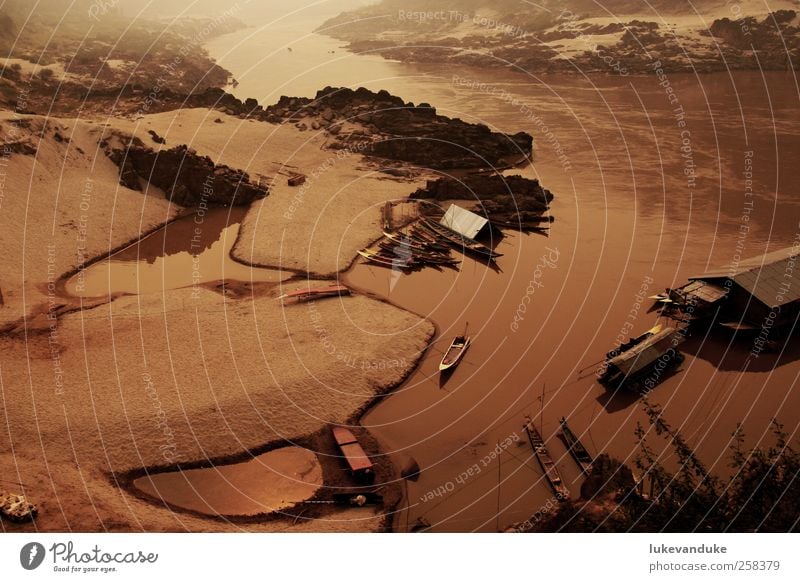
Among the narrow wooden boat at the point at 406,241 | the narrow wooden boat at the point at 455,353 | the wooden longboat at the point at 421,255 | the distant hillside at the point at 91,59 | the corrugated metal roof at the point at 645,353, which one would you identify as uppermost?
the distant hillside at the point at 91,59

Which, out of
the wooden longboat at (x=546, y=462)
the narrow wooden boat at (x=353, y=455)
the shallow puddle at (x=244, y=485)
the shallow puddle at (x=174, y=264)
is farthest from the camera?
the shallow puddle at (x=174, y=264)

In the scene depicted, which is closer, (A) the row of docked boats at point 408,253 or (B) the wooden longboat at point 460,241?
(A) the row of docked boats at point 408,253

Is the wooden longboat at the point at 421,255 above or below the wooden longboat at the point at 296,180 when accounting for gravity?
below

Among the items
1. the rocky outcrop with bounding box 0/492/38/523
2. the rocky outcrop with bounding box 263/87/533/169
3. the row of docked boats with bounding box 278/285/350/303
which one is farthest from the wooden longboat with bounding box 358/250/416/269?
the rocky outcrop with bounding box 0/492/38/523

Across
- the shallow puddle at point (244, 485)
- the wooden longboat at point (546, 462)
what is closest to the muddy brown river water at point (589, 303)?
the wooden longboat at point (546, 462)

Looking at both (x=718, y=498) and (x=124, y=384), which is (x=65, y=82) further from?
(x=718, y=498)

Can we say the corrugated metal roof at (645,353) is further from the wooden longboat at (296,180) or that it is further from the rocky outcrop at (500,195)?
the wooden longboat at (296,180)

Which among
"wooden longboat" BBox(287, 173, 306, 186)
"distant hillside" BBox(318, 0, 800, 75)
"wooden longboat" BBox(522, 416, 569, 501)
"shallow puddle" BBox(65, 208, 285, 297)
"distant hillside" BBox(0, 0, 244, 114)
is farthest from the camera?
"distant hillside" BBox(318, 0, 800, 75)

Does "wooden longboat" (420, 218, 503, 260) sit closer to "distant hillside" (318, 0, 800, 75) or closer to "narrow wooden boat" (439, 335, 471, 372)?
"narrow wooden boat" (439, 335, 471, 372)
